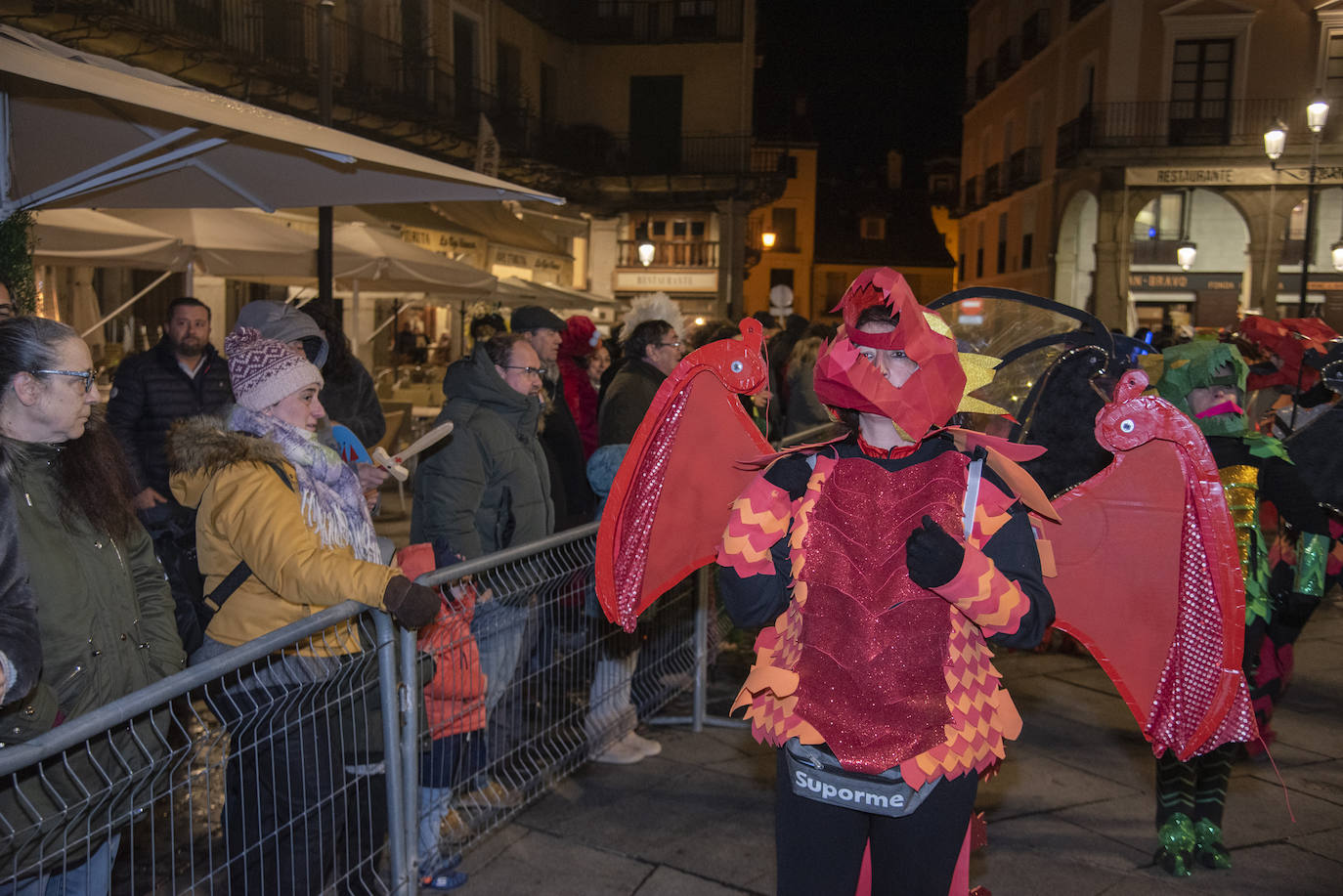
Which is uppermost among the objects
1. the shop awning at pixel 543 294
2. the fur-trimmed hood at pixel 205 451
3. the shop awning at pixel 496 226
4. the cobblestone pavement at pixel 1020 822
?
the shop awning at pixel 496 226

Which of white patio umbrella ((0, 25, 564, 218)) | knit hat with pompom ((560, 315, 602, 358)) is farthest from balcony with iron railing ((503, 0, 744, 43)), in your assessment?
white patio umbrella ((0, 25, 564, 218))

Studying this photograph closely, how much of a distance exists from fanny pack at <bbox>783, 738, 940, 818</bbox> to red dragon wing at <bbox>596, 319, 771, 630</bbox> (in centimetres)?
61

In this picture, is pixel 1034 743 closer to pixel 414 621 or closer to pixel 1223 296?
pixel 414 621

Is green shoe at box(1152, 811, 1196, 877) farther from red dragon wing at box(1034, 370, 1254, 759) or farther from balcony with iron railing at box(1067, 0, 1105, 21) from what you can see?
balcony with iron railing at box(1067, 0, 1105, 21)

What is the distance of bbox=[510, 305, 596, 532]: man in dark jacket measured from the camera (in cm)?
519

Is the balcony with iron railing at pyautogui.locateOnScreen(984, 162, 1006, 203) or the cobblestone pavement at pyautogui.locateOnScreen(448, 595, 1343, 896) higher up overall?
the balcony with iron railing at pyautogui.locateOnScreen(984, 162, 1006, 203)

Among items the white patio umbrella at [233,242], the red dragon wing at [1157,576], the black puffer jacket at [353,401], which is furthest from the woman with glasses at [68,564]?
the white patio umbrella at [233,242]

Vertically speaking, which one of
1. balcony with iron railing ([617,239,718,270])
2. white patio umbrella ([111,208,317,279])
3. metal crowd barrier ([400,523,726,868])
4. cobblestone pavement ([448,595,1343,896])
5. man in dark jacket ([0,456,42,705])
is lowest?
cobblestone pavement ([448,595,1343,896])

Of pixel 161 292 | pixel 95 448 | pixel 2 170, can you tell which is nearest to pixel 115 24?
pixel 161 292

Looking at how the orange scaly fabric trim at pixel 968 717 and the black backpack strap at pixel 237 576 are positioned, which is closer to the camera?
the orange scaly fabric trim at pixel 968 717

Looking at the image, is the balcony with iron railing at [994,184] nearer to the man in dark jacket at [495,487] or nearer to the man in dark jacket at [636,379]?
the man in dark jacket at [636,379]

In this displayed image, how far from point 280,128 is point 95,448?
182 cm

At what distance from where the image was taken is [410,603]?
275cm

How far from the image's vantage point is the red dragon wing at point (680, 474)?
267 centimetres
